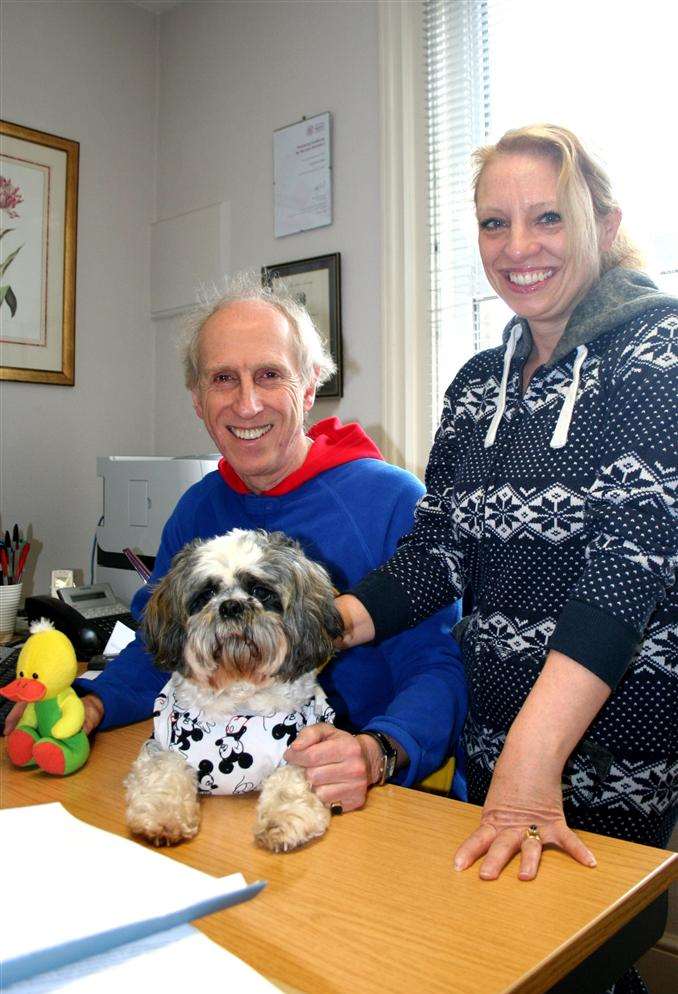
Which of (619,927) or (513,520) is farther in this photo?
(513,520)

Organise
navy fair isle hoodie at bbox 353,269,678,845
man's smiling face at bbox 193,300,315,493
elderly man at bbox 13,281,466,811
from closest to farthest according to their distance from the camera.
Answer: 1. navy fair isle hoodie at bbox 353,269,678,845
2. elderly man at bbox 13,281,466,811
3. man's smiling face at bbox 193,300,315,493

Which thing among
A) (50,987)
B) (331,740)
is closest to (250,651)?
(331,740)

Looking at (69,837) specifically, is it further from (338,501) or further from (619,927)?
(338,501)

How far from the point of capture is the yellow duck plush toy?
44.6 inches

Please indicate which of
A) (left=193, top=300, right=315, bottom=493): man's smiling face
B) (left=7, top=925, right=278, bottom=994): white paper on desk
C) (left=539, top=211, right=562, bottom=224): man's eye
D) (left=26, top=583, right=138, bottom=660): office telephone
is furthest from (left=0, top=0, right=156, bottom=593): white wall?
(left=7, top=925, right=278, bottom=994): white paper on desk

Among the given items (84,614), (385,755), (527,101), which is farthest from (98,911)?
(527,101)

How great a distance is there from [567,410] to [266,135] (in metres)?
2.32

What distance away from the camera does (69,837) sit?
83 cm

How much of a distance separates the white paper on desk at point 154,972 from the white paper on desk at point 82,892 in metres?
0.02

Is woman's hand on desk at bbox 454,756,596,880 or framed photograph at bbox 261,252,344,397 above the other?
framed photograph at bbox 261,252,344,397

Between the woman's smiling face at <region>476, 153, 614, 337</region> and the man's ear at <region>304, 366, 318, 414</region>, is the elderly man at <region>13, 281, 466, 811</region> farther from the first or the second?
the woman's smiling face at <region>476, 153, 614, 337</region>

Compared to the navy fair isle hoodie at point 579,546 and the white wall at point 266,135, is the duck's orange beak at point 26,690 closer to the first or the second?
the navy fair isle hoodie at point 579,546

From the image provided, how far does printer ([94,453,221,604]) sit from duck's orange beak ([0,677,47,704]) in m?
1.32

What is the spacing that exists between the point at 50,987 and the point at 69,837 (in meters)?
0.28
